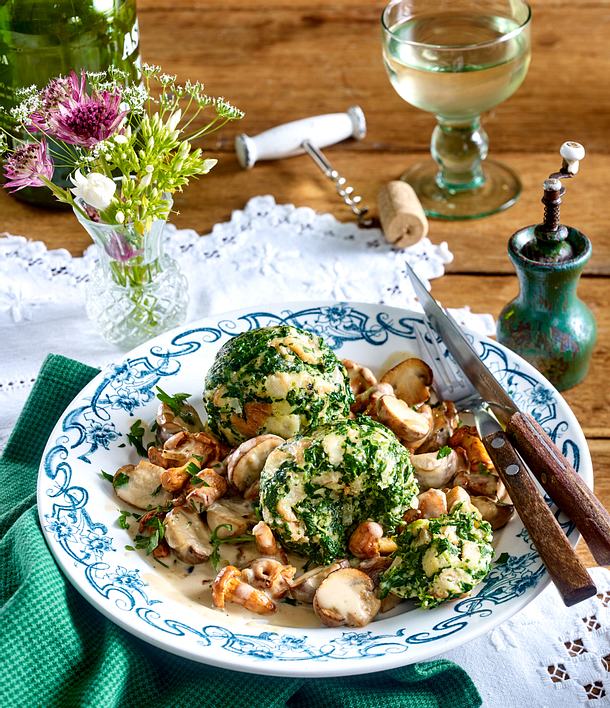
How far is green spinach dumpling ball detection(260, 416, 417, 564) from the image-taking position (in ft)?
5.11

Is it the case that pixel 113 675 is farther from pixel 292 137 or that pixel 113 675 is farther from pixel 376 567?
pixel 292 137

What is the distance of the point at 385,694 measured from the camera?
4.99 ft

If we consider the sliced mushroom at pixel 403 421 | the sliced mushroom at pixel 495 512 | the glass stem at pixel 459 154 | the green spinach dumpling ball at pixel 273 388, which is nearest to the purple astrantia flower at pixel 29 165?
the green spinach dumpling ball at pixel 273 388

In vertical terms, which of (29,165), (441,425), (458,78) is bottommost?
(441,425)

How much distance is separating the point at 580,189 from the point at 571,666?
1.33 m

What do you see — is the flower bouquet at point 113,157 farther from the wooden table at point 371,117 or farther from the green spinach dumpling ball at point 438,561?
the green spinach dumpling ball at point 438,561

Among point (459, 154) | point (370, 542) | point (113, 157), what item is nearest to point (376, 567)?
point (370, 542)

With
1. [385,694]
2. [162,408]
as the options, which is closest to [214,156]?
[162,408]

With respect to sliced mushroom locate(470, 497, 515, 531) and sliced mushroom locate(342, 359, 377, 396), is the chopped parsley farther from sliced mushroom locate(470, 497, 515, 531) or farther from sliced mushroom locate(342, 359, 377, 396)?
sliced mushroom locate(342, 359, 377, 396)

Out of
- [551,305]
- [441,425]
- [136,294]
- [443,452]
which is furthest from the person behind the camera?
[136,294]

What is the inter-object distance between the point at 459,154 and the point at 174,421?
1.15 m

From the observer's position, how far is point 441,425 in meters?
1.81

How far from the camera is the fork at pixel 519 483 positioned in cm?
144

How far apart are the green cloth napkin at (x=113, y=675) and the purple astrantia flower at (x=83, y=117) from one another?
0.70 metres
